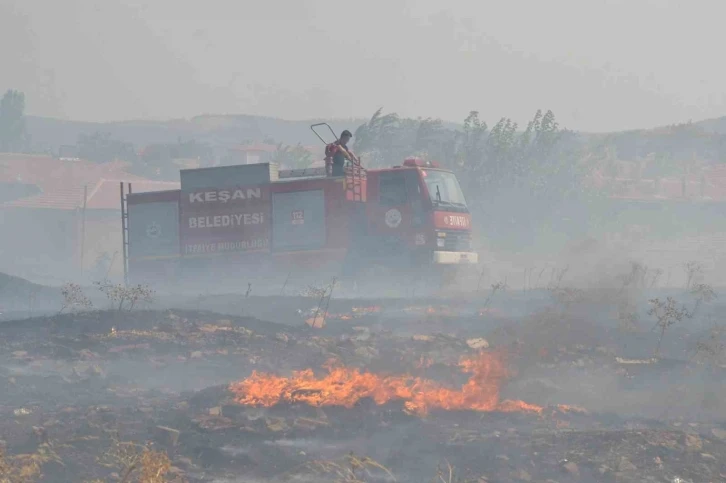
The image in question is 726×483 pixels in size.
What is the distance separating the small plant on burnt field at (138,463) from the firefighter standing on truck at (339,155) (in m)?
14.3

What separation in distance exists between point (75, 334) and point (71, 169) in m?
47.7

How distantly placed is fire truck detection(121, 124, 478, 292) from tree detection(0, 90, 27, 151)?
6827 centimetres

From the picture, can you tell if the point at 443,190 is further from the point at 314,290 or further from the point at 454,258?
the point at 314,290

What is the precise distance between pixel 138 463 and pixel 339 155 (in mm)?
15776


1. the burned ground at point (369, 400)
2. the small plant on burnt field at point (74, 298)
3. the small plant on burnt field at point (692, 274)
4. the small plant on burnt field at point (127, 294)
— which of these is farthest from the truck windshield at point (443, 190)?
the small plant on burnt field at point (74, 298)

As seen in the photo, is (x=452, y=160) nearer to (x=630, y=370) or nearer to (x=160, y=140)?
(x=630, y=370)

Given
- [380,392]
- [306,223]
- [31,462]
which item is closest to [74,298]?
[306,223]

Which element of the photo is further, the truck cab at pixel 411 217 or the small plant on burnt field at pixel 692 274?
the small plant on burnt field at pixel 692 274

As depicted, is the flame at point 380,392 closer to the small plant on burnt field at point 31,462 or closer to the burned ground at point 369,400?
the burned ground at point 369,400

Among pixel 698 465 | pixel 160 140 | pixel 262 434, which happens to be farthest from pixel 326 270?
pixel 160 140

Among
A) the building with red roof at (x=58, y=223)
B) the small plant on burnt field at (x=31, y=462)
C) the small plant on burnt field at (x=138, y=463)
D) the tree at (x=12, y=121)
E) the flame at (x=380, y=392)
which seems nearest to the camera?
Result: the small plant on burnt field at (x=138, y=463)

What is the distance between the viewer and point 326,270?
22109 millimetres

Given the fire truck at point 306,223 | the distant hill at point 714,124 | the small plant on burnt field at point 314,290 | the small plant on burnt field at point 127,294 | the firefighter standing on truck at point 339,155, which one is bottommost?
the small plant on burnt field at point 314,290

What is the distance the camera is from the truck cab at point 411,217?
70.0 ft
